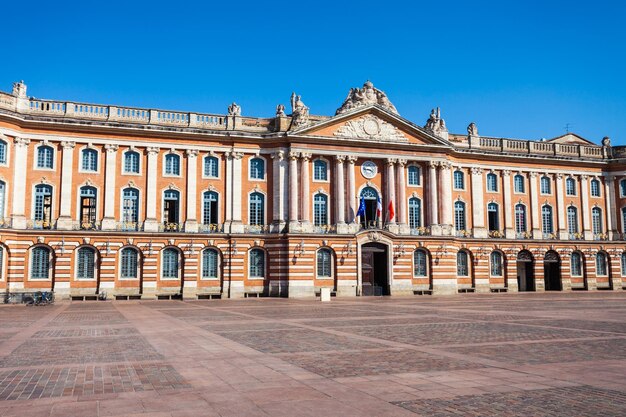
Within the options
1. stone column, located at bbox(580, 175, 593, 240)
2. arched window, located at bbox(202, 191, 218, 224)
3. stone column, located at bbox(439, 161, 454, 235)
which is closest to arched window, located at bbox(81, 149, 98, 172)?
arched window, located at bbox(202, 191, 218, 224)

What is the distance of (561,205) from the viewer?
2215 inches

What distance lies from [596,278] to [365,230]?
24.7 meters

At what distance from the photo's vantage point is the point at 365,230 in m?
47.7

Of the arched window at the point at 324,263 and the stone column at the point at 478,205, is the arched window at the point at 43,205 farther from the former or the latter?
the stone column at the point at 478,205

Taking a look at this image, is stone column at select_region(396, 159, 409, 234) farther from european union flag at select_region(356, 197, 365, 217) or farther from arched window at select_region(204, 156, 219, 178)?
arched window at select_region(204, 156, 219, 178)

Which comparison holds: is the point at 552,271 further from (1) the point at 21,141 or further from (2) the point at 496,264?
(1) the point at 21,141

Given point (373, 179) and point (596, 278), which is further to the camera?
point (596, 278)

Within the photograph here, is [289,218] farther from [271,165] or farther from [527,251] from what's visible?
[527,251]

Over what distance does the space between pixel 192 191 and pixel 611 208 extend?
40.5 meters

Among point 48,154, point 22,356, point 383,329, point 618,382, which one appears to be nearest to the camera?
point 618,382

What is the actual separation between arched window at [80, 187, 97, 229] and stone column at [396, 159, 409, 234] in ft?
78.7

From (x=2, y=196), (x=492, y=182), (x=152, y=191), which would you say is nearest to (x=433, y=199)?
(x=492, y=182)

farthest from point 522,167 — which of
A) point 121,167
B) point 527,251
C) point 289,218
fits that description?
point 121,167

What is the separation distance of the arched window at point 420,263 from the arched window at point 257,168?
1432cm
